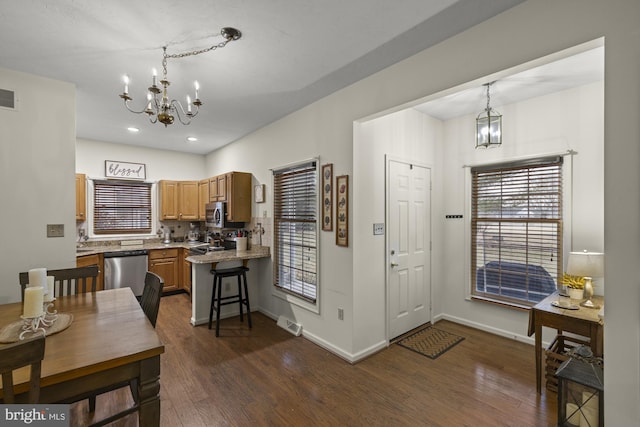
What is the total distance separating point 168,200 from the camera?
5750 millimetres

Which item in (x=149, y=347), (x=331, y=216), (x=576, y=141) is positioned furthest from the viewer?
(x=331, y=216)

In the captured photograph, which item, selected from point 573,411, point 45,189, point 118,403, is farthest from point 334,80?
point 118,403

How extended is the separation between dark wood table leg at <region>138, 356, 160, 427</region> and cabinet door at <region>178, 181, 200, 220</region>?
4.72 meters

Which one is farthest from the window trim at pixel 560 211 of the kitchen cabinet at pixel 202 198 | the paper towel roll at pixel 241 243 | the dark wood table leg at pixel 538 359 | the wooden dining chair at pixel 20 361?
the kitchen cabinet at pixel 202 198

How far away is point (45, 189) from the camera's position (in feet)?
8.96

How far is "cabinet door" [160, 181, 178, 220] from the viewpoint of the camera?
5.72 meters

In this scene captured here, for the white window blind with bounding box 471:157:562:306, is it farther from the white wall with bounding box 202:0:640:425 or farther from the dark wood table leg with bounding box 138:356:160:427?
the dark wood table leg with bounding box 138:356:160:427

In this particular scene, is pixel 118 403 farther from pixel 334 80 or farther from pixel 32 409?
pixel 334 80

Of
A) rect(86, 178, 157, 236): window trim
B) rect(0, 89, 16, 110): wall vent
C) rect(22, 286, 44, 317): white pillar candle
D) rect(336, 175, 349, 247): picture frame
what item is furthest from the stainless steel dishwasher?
rect(336, 175, 349, 247): picture frame

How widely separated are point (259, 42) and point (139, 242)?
4.90 metres

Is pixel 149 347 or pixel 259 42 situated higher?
pixel 259 42

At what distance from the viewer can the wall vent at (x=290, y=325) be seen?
139 inches

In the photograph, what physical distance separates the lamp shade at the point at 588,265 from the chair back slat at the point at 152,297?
335 centimetres

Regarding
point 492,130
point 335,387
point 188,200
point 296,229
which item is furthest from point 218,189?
point 492,130
